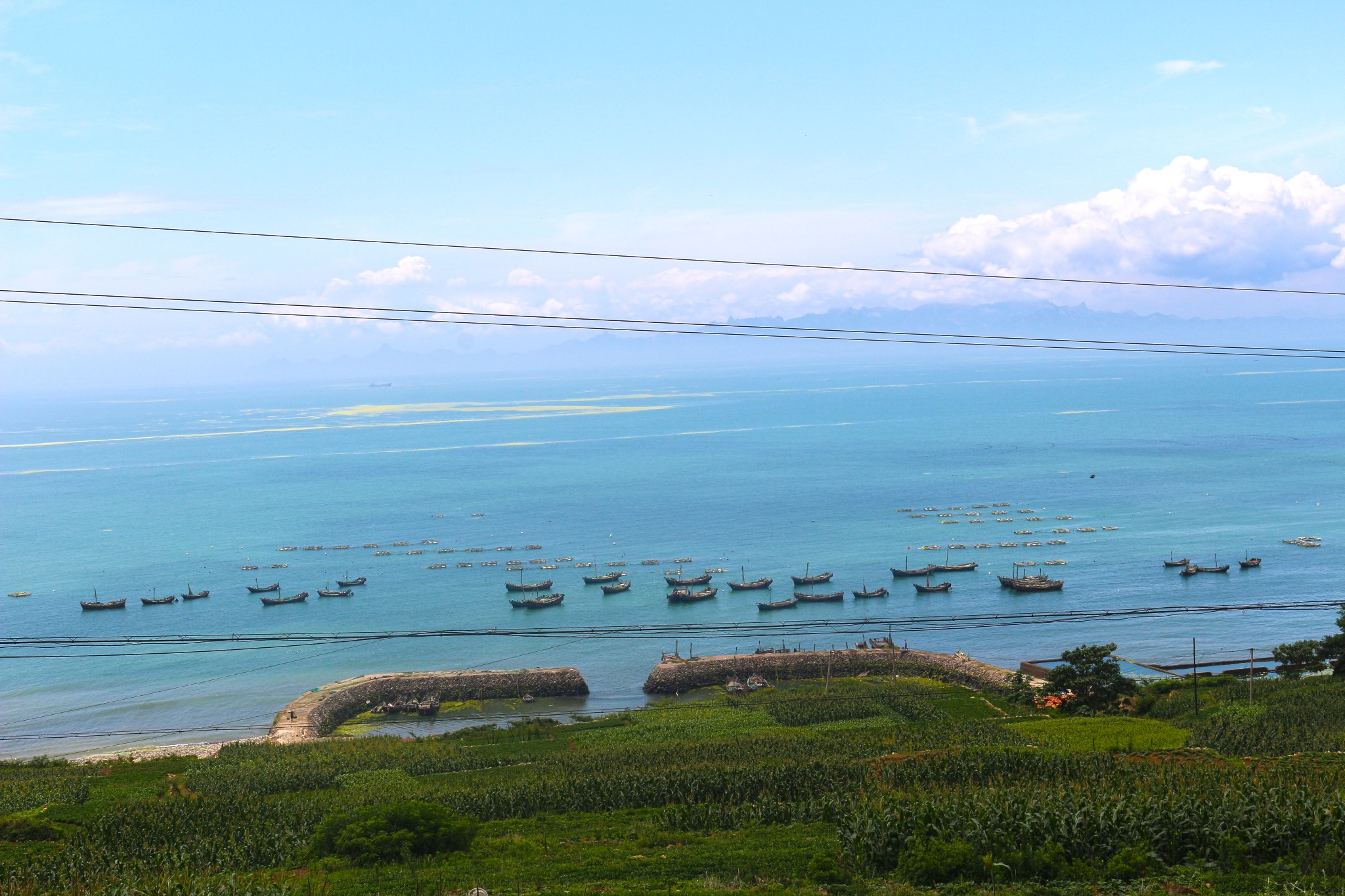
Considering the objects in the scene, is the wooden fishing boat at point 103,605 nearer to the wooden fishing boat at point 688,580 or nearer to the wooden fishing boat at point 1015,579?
the wooden fishing boat at point 688,580

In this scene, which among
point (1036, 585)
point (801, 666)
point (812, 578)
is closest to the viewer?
point (801, 666)

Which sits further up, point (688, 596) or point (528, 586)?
point (528, 586)

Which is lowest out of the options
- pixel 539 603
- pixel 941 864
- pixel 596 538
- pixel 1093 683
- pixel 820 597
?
pixel 820 597

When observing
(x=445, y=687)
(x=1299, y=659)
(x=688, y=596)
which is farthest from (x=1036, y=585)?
(x=445, y=687)

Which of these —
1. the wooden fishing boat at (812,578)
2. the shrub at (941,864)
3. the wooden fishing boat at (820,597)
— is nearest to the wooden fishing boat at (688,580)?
the wooden fishing boat at (812,578)

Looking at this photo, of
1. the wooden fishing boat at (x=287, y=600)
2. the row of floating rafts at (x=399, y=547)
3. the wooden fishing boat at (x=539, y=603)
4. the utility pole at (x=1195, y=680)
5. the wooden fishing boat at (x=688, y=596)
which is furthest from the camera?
the row of floating rafts at (x=399, y=547)

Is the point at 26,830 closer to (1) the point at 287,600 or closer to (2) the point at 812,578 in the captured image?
(1) the point at 287,600

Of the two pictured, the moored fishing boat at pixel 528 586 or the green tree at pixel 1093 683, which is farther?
the moored fishing boat at pixel 528 586
